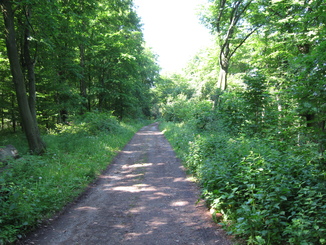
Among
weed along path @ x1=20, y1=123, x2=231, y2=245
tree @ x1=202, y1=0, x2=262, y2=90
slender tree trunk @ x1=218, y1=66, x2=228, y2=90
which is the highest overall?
tree @ x1=202, y1=0, x2=262, y2=90

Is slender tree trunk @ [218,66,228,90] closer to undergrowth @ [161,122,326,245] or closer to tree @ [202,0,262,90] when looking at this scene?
tree @ [202,0,262,90]

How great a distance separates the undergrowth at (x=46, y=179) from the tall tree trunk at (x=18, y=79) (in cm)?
69

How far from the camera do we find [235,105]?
9.88 m

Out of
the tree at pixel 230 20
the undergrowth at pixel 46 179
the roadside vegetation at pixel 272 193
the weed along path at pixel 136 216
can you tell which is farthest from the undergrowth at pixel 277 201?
the tree at pixel 230 20

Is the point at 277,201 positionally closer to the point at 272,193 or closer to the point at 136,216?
the point at 272,193

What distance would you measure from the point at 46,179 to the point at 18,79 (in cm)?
448

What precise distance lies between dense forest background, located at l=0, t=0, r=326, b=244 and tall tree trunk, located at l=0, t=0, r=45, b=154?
36mm

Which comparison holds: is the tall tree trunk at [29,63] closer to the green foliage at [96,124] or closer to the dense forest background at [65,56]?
the dense forest background at [65,56]

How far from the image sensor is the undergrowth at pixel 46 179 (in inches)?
142

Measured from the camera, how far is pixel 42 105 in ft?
45.7

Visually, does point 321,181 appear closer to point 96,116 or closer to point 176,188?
point 176,188

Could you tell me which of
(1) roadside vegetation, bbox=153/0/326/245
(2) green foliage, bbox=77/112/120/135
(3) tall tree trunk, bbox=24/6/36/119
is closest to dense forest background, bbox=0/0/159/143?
(3) tall tree trunk, bbox=24/6/36/119

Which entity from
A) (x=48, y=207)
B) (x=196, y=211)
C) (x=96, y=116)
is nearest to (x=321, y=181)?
(x=196, y=211)

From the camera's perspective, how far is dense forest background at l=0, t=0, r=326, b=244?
3273 mm
